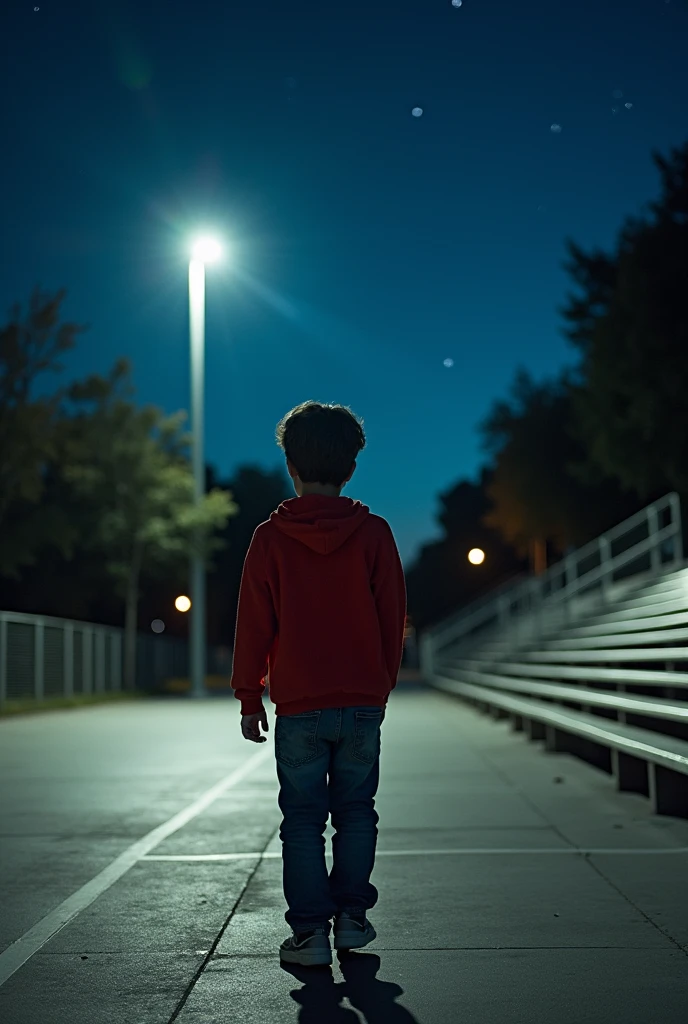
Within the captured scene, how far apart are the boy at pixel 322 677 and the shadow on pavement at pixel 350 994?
7 centimetres

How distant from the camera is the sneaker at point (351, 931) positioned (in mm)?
4496

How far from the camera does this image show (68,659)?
97.9 feet

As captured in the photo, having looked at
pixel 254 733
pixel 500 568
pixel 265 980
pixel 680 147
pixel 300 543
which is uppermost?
pixel 680 147

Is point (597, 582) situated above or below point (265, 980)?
above

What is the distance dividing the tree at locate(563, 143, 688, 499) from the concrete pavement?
18385mm

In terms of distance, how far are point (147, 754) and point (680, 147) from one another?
22.3 meters

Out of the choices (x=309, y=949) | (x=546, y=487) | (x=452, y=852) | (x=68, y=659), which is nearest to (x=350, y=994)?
(x=309, y=949)

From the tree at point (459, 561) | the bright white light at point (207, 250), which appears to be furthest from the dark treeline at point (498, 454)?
the tree at point (459, 561)

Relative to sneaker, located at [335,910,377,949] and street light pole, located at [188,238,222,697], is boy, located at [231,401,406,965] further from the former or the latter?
street light pole, located at [188,238,222,697]

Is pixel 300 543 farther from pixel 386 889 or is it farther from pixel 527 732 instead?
pixel 527 732

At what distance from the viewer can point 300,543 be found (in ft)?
15.3

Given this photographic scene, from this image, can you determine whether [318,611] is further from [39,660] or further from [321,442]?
[39,660]

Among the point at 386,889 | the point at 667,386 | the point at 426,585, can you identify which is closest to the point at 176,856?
the point at 386,889

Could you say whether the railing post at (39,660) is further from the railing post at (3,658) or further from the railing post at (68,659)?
the railing post at (68,659)
